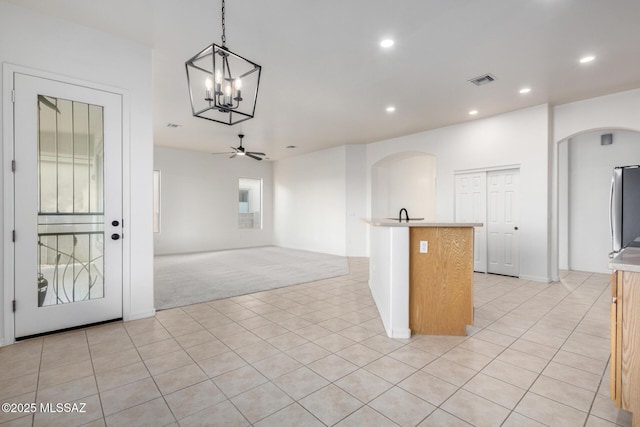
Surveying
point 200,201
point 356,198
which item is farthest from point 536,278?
point 200,201

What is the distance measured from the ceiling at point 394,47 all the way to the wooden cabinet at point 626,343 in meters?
2.52

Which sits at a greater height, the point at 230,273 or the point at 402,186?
the point at 402,186

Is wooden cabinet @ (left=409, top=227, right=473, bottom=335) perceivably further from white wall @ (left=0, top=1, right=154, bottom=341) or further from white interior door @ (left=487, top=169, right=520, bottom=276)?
white interior door @ (left=487, top=169, right=520, bottom=276)

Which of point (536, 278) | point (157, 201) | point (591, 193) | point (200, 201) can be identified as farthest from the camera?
point (200, 201)

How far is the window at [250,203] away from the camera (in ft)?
34.8

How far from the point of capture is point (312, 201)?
959 centimetres

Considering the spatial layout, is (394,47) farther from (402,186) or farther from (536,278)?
(402,186)

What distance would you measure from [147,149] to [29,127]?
3.25ft

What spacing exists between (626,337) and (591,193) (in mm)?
5858

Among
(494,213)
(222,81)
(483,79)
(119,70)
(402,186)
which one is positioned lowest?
(494,213)

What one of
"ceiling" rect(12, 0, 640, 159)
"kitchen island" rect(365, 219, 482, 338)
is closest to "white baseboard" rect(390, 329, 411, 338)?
"kitchen island" rect(365, 219, 482, 338)

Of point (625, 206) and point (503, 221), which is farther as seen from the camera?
point (503, 221)

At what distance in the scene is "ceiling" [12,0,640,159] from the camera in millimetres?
2816

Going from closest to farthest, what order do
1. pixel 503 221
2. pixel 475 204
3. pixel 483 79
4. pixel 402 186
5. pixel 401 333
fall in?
pixel 401 333 → pixel 483 79 → pixel 503 221 → pixel 475 204 → pixel 402 186
